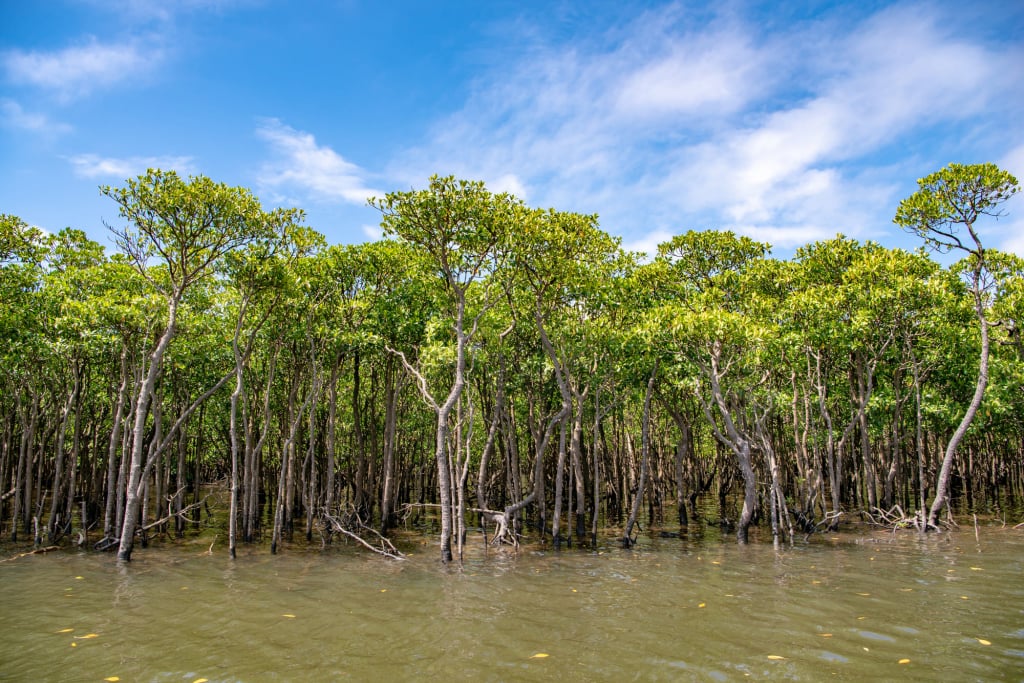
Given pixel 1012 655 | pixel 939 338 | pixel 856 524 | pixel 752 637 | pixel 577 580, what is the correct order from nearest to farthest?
pixel 1012 655 < pixel 752 637 < pixel 577 580 < pixel 939 338 < pixel 856 524

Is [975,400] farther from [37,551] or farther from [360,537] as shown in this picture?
[37,551]

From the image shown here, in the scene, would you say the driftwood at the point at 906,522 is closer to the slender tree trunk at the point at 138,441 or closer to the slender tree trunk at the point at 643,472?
the slender tree trunk at the point at 643,472

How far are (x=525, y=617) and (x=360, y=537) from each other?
10617 millimetres

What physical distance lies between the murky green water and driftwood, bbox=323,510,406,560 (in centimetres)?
49

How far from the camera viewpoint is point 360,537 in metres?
19.5

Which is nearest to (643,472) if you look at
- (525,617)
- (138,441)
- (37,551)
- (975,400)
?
(525,617)

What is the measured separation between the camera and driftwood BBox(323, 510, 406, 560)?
16092mm

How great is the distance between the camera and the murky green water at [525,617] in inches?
304

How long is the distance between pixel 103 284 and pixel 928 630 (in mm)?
19784

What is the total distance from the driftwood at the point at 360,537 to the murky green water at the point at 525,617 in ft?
1.61

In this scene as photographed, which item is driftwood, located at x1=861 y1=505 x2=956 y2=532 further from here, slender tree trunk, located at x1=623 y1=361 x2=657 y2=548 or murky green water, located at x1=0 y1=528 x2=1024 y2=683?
slender tree trunk, located at x1=623 y1=361 x2=657 y2=548

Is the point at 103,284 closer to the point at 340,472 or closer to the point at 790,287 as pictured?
the point at 340,472

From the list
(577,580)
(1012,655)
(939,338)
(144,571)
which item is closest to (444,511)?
(577,580)

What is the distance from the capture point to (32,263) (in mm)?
16812
